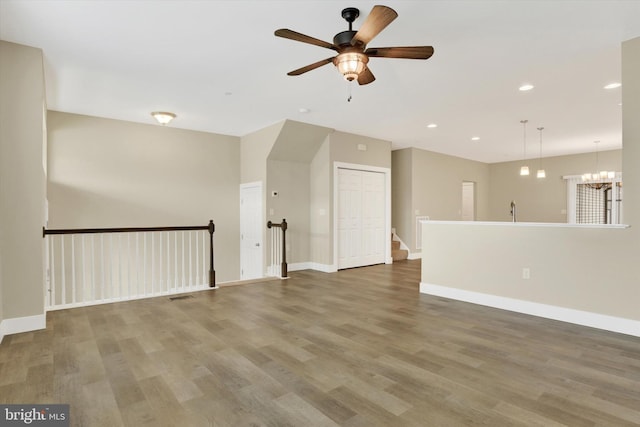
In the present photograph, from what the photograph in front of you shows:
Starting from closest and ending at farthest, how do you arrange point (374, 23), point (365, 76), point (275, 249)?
point (374, 23) → point (365, 76) → point (275, 249)

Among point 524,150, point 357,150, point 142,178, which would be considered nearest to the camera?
point 142,178

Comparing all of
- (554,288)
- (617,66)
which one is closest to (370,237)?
(554,288)

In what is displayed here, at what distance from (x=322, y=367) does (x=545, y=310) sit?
2974mm

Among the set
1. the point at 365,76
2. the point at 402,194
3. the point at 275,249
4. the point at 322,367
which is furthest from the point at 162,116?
the point at 402,194

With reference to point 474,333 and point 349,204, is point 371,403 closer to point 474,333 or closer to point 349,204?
point 474,333

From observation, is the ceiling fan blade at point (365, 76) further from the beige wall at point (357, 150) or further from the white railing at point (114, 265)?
the beige wall at point (357, 150)

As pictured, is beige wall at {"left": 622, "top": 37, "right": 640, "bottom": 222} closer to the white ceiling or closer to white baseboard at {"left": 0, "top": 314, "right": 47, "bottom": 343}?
the white ceiling

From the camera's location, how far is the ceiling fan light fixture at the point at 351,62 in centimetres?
270

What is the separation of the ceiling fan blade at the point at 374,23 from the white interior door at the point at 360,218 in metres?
4.53

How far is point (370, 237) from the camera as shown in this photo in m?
7.65

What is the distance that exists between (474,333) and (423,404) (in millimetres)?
1555
